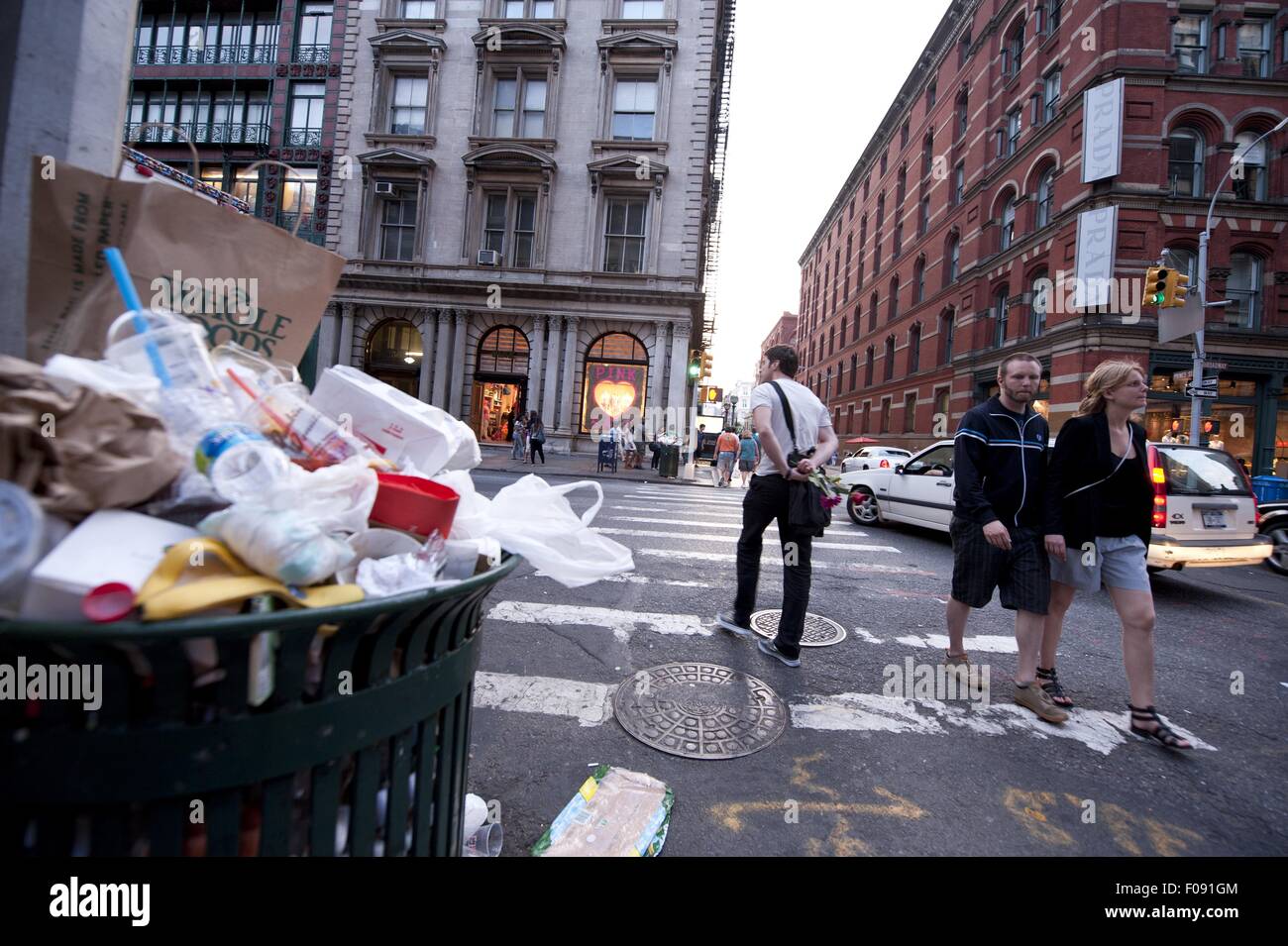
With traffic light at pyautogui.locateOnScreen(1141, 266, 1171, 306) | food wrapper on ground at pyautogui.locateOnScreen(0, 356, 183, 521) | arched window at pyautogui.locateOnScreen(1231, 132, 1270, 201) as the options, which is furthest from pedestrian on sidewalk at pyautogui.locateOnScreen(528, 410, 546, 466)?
arched window at pyautogui.locateOnScreen(1231, 132, 1270, 201)

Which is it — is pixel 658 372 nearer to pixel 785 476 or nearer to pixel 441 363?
pixel 441 363

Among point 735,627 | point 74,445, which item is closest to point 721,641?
point 735,627

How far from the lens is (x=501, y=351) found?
928 inches

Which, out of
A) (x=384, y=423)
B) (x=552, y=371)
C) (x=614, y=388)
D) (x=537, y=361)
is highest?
(x=537, y=361)

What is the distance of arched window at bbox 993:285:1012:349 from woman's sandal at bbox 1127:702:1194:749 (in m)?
25.9

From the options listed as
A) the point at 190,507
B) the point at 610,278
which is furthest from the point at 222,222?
the point at 610,278

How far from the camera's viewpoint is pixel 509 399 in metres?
24.0

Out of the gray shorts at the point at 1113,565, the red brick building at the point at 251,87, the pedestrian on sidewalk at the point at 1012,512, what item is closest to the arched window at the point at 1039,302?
the pedestrian on sidewalk at the point at 1012,512

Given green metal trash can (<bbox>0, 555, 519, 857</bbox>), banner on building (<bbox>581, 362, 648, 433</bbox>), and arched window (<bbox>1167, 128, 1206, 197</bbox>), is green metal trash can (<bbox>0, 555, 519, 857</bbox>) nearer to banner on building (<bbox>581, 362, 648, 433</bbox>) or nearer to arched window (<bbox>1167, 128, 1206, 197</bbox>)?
banner on building (<bbox>581, 362, 648, 433</bbox>)

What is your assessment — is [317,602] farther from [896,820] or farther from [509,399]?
[509,399]

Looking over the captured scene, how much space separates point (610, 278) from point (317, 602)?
22.8 meters

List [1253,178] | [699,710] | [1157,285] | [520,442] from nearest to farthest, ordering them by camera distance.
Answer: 1. [699,710]
2. [1157,285]
3. [1253,178]
4. [520,442]

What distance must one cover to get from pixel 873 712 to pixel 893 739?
288 millimetres

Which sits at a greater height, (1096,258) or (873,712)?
(1096,258)
